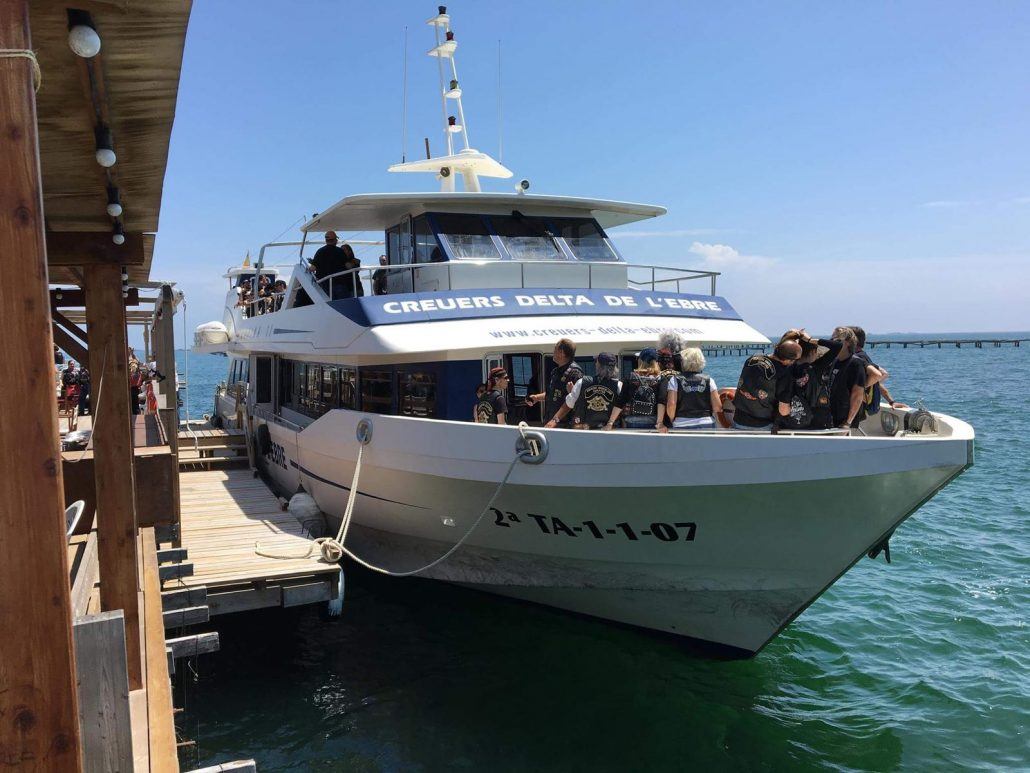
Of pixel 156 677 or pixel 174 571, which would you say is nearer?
pixel 156 677

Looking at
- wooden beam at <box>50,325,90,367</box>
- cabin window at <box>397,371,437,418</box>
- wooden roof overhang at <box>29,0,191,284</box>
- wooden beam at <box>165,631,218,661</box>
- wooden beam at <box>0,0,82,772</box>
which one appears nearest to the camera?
wooden beam at <box>0,0,82,772</box>

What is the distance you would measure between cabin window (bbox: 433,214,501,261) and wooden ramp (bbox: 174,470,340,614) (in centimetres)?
397

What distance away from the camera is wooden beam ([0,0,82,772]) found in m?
2.07

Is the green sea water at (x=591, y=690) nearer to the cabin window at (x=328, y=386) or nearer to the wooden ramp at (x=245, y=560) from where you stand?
the wooden ramp at (x=245, y=560)

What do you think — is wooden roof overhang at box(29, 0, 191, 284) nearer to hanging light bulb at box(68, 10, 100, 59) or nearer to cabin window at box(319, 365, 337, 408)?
hanging light bulb at box(68, 10, 100, 59)

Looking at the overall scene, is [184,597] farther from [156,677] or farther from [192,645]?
[156,677]

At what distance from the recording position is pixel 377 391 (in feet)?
31.4

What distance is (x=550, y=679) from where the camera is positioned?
748 cm

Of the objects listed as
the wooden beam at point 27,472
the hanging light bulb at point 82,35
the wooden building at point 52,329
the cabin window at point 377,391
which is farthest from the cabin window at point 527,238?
the wooden beam at point 27,472

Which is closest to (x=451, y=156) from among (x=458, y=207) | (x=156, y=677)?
(x=458, y=207)

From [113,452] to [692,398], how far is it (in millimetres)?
4607

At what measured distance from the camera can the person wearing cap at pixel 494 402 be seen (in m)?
7.59

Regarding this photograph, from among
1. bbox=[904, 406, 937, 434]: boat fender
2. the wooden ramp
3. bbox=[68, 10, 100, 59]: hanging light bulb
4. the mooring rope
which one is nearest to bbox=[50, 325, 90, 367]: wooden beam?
the wooden ramp

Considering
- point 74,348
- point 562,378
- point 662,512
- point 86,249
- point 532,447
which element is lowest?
point 662,512
